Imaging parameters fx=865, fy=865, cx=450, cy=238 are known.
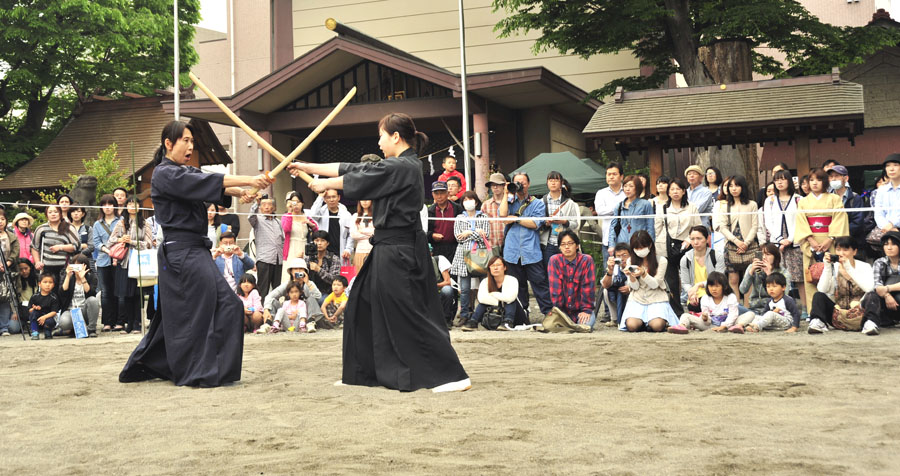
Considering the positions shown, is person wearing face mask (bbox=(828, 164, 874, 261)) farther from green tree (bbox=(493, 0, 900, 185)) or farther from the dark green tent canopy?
the dark green tent canopy

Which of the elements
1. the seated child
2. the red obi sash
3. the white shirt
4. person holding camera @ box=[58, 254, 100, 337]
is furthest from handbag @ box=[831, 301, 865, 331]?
person holding camera @ box=[58, 254, 100, 337]

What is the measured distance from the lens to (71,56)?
22.5 meters

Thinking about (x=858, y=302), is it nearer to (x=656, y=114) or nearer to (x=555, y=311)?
(x=555, y=311)

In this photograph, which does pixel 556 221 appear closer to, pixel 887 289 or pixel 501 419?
pixel 887 289

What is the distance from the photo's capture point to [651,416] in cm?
417

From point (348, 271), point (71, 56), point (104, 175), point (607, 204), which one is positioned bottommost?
point (348, 271)

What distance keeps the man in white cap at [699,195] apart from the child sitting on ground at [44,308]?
7364 mm

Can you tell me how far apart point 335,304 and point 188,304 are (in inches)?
176

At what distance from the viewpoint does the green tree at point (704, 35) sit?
13.9 metres

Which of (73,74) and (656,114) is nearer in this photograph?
(656,114)

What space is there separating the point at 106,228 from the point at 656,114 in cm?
719

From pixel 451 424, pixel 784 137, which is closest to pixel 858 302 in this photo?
pixel 784 137

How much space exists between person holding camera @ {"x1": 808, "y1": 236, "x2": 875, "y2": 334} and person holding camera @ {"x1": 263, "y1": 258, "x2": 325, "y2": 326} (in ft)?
17.5

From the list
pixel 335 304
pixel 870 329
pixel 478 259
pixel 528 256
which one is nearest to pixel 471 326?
pixel 478 259
